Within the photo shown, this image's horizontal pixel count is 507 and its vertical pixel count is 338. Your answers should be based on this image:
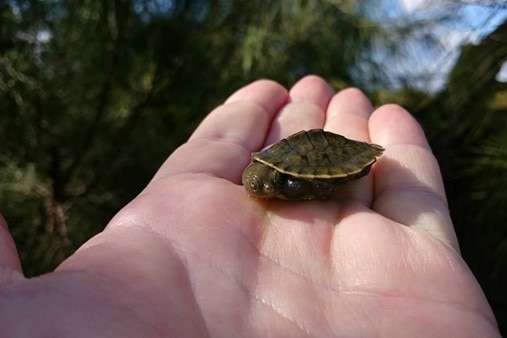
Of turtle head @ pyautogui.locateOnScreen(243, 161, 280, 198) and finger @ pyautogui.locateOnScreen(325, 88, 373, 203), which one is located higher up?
finger @ pyautogui.locateOnScreen(325, 88, 373, 203)

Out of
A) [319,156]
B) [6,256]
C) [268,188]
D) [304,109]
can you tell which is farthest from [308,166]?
[6,256]

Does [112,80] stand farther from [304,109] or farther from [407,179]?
[407,179]

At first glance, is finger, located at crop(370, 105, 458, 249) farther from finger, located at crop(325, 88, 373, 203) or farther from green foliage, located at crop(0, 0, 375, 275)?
green foliage, located at crop(0, 0, 375, 275)

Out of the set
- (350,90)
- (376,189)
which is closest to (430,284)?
(376,189)

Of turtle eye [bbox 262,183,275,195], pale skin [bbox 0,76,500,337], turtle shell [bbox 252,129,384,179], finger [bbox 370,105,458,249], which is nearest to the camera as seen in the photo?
pale skin [bbox 0,76,500,337]

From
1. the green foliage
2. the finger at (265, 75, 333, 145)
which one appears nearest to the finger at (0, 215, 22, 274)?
the green foliage

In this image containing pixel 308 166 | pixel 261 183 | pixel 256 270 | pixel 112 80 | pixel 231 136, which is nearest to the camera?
pixel 256 270

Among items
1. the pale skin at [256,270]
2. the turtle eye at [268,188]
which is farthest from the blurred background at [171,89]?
the turtle eye at [268,188]

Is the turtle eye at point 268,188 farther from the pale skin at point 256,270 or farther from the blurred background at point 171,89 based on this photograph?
the blurred background at point 171,89
